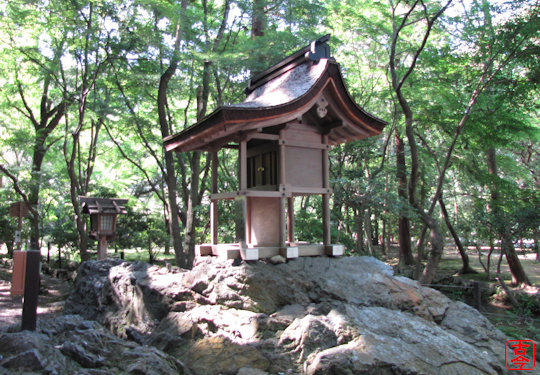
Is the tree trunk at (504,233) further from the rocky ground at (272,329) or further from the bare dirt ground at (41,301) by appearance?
the bare dirt ground at (41,301)

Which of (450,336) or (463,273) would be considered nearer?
(450,336)

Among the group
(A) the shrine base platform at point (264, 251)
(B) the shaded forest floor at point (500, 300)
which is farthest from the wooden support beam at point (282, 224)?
(B) the shaded forest floor at point (500, 300)

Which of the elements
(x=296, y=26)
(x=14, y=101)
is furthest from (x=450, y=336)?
(x=14, y=101)

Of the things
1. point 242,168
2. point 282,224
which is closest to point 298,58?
point 242,168

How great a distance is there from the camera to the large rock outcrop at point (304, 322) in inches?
153

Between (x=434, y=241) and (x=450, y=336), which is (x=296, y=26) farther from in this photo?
(x=450, y=336)

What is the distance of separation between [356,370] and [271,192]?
262cm

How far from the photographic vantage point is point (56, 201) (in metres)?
17.8

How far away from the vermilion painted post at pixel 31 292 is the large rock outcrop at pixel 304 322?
85 centimetres

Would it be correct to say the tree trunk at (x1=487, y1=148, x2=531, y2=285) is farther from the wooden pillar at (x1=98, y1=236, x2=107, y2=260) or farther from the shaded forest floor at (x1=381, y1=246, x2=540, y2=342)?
the wooden pillar at (x1=98, y1=236, x2=107, y2=260)

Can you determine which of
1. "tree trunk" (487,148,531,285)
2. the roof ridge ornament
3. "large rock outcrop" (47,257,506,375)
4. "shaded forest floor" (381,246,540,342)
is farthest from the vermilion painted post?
"tree trunk" (487,148,531,285)

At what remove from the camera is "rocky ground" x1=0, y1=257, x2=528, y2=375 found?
3570 millimetres

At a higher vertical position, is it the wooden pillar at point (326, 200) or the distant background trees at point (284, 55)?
the distant background trees at point (284, 55)

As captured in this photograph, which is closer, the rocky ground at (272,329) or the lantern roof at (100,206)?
the rocky ground at (272,329)
